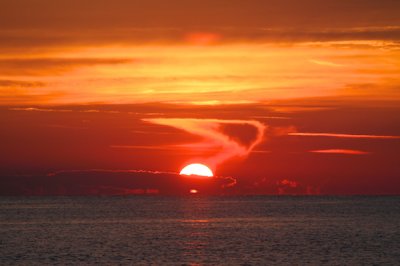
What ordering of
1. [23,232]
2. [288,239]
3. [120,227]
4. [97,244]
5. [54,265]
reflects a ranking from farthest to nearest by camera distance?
[120,227]
[23,232]
[288,239]
[97,244]
[54,265]

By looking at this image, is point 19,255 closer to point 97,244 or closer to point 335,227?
point 97,244

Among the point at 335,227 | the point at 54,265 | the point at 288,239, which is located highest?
the point at 335,227

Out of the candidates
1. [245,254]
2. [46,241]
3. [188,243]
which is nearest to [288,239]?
[188,243]

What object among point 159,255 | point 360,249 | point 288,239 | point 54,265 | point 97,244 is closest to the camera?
point 54,265

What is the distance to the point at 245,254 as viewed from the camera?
290 ft

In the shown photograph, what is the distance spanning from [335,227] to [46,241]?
196 feet

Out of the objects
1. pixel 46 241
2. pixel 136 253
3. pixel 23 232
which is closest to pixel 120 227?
pixel 23 232

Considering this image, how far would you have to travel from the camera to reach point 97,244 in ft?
339

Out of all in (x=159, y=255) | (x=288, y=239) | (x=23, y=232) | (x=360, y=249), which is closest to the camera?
(x=159, y=255)

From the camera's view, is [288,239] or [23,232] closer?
[288,239]

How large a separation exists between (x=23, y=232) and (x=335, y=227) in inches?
2214

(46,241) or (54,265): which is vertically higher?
(46,241)

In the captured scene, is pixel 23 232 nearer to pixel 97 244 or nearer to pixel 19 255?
pixel 97 244

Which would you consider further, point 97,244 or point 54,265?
point 97,244
